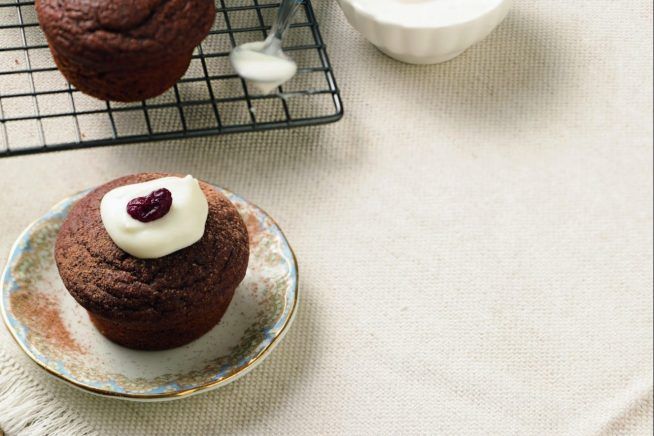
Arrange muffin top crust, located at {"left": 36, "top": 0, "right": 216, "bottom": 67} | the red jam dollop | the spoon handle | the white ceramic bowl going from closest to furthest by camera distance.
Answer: muffin top crust, located at {"left": 36, "top": 0, "right": 216, "bottom": 67}
the red jam dollop
the spoon handle
the white ceramic bowl

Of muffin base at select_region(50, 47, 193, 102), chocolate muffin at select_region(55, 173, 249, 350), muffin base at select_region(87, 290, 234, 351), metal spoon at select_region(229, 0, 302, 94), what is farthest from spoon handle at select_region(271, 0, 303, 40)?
muffin base at select_region(87, 290, 234, 351)

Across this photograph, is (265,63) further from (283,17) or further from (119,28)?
(119,28)

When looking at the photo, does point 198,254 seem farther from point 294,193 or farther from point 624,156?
point 624,156

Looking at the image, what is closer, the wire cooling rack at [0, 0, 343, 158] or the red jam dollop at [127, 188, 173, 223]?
the red jam dollop at [127, 188, 173, 223]

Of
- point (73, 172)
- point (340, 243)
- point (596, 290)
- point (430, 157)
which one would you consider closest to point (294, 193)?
point (340, 243)

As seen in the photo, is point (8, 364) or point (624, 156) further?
point (624, 156)

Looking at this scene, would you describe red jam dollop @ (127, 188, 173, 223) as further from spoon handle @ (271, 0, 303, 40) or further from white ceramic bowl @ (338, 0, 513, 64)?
white ceramic bowl @ (338, 0, 513, 64)

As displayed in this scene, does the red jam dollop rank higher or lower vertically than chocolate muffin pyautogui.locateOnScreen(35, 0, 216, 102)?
lower

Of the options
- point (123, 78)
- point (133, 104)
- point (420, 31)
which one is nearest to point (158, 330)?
point (123, 78)
